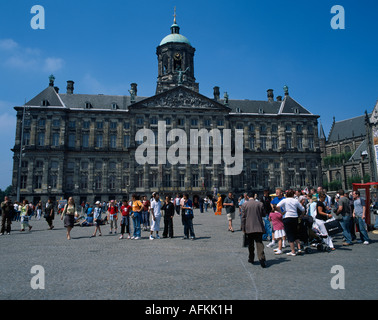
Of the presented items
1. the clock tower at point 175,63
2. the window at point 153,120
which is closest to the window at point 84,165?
the window at point 153,120

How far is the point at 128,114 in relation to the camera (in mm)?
50125

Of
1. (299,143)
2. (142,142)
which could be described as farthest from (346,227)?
(299,143)

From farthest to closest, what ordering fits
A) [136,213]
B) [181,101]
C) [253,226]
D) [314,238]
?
[181,101], [136,213], [314,238], [253,226]

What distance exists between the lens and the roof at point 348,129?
7029 centimetres

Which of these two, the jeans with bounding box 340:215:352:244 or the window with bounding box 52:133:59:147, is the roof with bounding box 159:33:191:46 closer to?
the window with bounding box 52:133:59:147

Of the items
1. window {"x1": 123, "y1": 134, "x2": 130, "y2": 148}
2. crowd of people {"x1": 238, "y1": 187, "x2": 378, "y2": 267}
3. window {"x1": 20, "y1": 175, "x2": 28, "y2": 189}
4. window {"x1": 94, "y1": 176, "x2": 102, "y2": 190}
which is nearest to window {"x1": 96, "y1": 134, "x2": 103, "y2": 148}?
window {"x1": 123, "y1": 134, "x2": 130, "y2": 148}

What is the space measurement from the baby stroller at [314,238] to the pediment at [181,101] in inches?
1588

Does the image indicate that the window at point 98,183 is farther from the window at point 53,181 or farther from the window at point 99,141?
the window at point 53,181

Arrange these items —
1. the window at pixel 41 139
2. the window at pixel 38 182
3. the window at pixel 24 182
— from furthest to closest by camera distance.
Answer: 1. the window at pixel 41 139
2. the window at pixel 38 182
3. the window at pixel 24 182

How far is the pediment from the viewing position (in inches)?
1895

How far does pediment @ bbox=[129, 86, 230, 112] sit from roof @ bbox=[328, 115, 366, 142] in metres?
40.3

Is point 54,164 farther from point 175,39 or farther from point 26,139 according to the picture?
point 175,39

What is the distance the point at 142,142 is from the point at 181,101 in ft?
31.1

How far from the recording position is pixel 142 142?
47.4 metres
